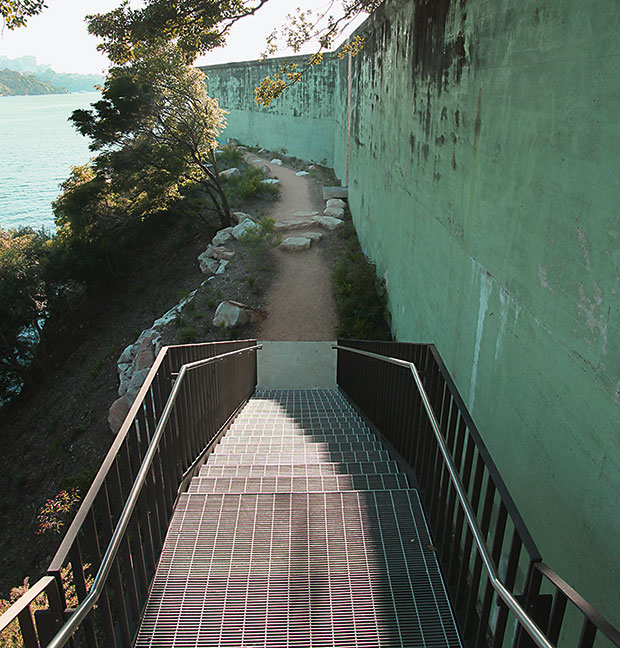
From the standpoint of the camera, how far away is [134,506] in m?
2.67

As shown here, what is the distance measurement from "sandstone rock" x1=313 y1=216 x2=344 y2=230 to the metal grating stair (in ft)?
42.5

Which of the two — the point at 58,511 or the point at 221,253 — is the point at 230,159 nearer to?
the point at 221,253

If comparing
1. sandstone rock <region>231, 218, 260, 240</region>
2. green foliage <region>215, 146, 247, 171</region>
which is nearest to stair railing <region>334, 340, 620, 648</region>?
sandstone rock <region>231, 218, 260, 240</region>

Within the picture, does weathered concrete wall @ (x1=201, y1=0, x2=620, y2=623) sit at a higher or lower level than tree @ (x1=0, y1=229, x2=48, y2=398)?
higher

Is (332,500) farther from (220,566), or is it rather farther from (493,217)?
(493,217)

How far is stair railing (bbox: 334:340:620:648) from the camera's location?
76.2 inches

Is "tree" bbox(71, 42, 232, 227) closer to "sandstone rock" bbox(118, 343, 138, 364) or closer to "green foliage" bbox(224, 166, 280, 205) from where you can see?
"green foliage" bbox(224, 166, 280, 205)

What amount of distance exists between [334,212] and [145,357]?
27.1 feet

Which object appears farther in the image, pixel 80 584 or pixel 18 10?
pixel 18 10

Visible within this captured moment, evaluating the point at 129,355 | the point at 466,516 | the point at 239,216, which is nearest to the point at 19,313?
the point at 129,355

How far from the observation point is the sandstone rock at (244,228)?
52.9ft

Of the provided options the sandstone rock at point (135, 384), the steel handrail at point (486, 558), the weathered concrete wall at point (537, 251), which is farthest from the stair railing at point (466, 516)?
the sandstone rock at point (135, 384)

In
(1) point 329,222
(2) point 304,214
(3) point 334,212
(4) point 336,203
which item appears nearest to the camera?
(1) point 329,222

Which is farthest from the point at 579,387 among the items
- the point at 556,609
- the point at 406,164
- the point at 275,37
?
the point at 275,37
